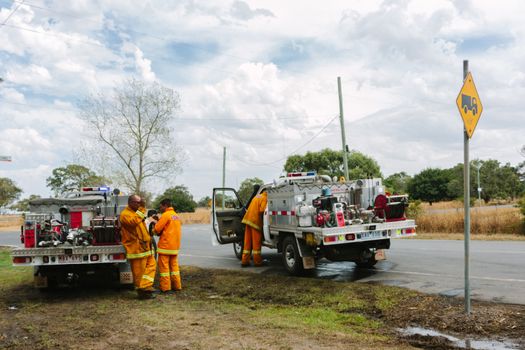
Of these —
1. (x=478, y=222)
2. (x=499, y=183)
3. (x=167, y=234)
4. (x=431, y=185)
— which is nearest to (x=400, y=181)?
(x=431, y=185)

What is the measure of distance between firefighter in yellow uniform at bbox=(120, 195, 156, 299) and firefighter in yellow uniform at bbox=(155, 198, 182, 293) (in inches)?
17.9

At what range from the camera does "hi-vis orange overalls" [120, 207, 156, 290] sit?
8.55 m

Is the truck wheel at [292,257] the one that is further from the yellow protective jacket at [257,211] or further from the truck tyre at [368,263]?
the truck tyre at [368,263]

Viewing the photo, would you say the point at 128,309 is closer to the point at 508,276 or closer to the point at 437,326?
the point at 437,326

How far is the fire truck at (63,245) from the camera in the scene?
27.8 feet

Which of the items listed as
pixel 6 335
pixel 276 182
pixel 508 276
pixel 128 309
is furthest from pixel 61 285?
pixel 508 276

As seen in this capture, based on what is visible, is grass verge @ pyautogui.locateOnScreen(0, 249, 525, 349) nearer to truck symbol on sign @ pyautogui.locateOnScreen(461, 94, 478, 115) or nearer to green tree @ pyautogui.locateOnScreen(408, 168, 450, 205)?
truck symbol on sign @ pyautogui.locateOnScreen(461, 94, 478, 115)

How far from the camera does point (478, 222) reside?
67.3 feet

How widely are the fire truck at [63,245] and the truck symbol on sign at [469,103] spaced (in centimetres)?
573

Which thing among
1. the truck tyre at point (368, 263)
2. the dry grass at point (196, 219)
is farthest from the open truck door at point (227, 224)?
the dry grass at point (196, 219)

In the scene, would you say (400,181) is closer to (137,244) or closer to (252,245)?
(252,245)

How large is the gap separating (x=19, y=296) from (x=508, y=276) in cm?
863

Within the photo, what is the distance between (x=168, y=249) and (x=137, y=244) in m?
0.71

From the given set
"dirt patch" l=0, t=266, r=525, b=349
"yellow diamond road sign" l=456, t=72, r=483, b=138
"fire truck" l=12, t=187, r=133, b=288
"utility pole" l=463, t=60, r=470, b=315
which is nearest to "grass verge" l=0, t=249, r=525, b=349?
"dirt patch" l=0, t=266, r=525, b=349
